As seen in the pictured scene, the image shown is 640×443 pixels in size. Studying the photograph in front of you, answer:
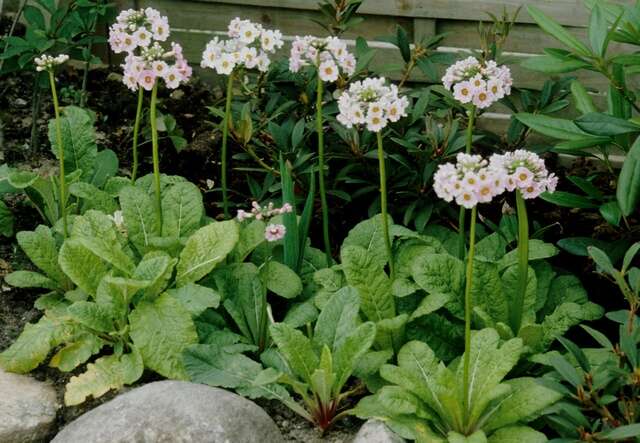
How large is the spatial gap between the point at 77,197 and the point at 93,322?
2.25ft

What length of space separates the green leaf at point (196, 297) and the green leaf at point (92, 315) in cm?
22

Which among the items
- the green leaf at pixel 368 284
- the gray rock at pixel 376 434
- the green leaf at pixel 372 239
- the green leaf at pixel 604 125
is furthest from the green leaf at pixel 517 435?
the green leaf at pixel 604 125

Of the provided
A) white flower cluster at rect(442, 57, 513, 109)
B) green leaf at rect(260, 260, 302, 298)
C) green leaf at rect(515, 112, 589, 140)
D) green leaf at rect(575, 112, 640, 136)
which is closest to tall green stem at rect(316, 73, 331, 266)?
green leaf at rect(260, 260, 302, 298)

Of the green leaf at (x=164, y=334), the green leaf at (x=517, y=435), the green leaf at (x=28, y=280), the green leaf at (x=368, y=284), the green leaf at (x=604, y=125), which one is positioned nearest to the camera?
the green leaf at (x=517, y=435)

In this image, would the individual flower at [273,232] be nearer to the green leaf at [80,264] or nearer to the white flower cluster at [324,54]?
the white flower cluster at [324,54]

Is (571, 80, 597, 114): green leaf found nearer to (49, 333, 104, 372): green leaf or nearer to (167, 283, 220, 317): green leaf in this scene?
(167, 283, 220, 317): green leaf

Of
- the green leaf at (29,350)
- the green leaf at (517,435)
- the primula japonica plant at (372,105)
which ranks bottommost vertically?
the green leaf at (517,435)

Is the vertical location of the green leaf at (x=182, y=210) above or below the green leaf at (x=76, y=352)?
above

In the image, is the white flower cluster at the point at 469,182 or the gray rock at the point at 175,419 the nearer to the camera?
the white flower cluster at the point at 469,182

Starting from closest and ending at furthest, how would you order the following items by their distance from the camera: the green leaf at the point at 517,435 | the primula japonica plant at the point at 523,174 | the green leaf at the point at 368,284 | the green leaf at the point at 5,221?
1. the primula japonica plant at the point at 523,174
2. the green leaf at the point at 517,435
3. the green leaf at the point at 368,284
4. the green leaf at the point at 5,221

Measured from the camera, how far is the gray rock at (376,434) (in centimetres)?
272

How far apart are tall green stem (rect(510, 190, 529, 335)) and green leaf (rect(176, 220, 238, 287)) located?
2.95 feet

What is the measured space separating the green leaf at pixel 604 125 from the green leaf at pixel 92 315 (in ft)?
5.07

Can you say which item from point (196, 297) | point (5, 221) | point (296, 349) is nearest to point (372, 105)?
point (296, 349)
